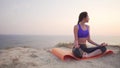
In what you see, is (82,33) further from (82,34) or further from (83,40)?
(83,40)

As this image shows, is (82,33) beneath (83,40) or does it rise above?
above

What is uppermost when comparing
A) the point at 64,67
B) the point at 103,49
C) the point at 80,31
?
the point at 80,31

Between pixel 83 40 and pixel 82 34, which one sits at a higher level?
pixel 82 34

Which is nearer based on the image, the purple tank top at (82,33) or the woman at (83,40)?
the woman at (83,40)

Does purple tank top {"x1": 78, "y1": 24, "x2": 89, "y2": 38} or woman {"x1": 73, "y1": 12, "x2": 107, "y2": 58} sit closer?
woman {"x1": 73, "y1": 12, "x2": 107, "y2": 58}

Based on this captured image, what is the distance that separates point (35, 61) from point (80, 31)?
1.95 meters

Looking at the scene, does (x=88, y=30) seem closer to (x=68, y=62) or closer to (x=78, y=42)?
(x=78, y=42)

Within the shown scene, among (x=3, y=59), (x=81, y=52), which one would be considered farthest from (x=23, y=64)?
(x=81, y=52)

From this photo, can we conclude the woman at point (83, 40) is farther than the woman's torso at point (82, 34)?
No

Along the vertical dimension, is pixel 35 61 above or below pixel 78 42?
below

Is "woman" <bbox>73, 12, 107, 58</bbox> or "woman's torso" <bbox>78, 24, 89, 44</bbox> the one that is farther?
"woman's torso" <bbox>78, 24, 89, 44</bbox>

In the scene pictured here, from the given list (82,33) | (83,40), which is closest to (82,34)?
(82,33)

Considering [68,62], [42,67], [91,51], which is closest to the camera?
[42,67]

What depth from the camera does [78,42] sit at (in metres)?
7.15
